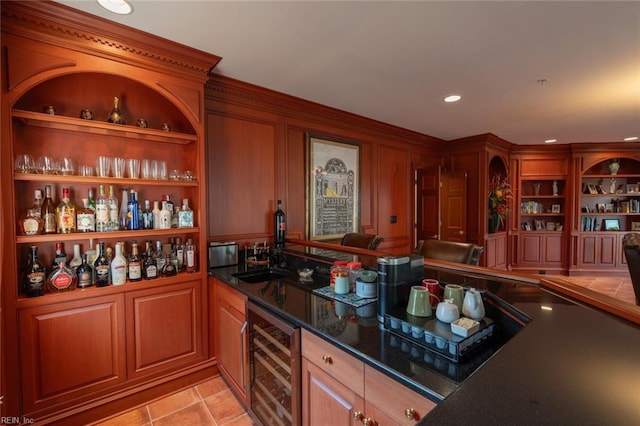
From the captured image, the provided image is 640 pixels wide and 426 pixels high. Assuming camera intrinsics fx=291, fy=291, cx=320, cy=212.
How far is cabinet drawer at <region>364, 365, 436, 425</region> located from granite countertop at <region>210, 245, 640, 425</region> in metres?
0.05

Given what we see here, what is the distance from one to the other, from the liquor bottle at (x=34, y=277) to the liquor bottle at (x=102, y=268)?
0.26m

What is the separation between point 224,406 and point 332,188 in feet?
7.81

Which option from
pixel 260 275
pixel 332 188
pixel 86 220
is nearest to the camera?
pixel 86 220

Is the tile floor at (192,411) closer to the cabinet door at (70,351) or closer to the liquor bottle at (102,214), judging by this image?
the cabinet door at (70,351)

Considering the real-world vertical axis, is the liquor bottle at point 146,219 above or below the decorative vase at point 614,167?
below

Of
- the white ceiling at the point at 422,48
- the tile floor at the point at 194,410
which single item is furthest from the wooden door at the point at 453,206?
the tile floor at the point at 194,410

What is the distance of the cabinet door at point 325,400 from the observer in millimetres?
1135

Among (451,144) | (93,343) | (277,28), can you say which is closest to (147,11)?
(277,28)

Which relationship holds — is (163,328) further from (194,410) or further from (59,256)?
(59,256)

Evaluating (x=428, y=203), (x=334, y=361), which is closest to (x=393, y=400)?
(x=334, y=361)

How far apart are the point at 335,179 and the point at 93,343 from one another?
2.68 metres

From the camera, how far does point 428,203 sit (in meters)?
4.59

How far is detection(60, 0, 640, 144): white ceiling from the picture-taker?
167 cm

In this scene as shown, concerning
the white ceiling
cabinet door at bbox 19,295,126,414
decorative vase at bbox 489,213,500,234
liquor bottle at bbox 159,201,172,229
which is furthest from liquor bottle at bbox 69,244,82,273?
decorative vase at bbox 489,213,500,234
